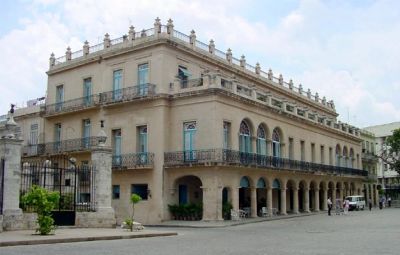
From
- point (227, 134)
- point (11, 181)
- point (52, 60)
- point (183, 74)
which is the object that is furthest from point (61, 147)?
point (11, 181)

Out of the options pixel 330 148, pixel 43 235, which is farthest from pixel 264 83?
pixel 43 235

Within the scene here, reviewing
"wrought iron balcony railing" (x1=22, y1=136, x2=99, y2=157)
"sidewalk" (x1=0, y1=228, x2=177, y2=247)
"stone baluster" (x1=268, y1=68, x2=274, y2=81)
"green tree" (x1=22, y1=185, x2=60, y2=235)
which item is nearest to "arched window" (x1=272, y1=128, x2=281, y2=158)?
"stone baluster" (x1=268, y1=68, x2=274, y2=81)

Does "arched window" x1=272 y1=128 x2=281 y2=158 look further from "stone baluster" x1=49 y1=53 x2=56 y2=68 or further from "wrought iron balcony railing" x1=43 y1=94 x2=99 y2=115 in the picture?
"stone baluster" x1=49 y1=53 x2=56 y2=68

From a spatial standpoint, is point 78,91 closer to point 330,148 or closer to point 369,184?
point 330,148

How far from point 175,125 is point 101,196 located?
12.2 meters

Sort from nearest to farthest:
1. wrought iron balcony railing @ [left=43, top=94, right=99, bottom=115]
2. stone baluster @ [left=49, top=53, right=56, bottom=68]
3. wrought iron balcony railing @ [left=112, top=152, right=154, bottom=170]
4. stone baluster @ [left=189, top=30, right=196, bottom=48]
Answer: wrought iron balcony railing @ [left=112, top=152, right=154, bottom=170]
stone baluster @ [left=189, top=30, right=196, bottom=48]
wrought iron balcony railing @ [left=43, top=94, right=99, bottom=115]
stone baluster @ [left=49, top=53, right=56, bottom=68]

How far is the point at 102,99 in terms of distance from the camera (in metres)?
38.9

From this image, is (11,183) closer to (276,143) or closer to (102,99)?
(102,99)

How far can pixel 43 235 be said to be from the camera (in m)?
18.6

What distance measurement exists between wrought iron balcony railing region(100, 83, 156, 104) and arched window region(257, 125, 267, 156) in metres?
8.96

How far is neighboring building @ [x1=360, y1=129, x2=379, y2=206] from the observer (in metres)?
64.8

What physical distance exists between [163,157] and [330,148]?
23068mm

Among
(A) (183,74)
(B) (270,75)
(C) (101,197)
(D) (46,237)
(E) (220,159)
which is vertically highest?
(B) (270,75)

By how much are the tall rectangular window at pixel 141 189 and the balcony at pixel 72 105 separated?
719 cm
